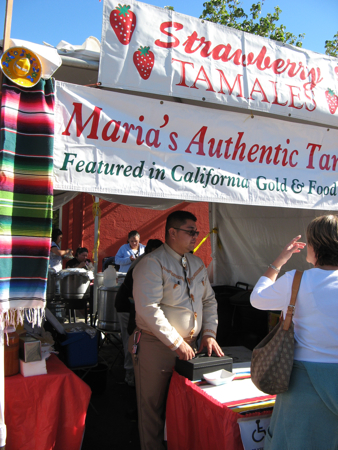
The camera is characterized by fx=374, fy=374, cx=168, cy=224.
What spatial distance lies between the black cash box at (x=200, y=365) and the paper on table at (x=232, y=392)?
0.11 metres

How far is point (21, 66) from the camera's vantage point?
2303 mm

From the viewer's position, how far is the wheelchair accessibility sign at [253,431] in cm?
205

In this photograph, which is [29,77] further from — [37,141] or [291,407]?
[291,407]

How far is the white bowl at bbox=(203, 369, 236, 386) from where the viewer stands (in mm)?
2490

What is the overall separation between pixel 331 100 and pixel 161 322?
2.57 meters

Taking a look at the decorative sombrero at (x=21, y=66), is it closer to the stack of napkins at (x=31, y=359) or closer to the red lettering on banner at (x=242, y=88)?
the red lettering on banner at (x=242, y=88)

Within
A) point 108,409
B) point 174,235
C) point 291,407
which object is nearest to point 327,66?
point 174,235

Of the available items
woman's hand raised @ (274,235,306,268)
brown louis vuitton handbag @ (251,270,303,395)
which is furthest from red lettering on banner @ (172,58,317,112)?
brown louis vuitton handbag @ (251,270,303,395)

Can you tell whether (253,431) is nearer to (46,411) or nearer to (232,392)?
(232,392)

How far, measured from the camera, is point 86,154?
2549 mm

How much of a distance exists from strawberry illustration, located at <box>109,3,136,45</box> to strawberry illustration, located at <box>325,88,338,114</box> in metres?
1.91

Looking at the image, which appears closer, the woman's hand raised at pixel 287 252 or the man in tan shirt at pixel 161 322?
the woman's hand raised at pixel 287 252

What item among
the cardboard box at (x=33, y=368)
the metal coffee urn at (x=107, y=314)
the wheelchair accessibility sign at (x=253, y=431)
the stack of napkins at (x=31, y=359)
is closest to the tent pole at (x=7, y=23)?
the stack of napkins at (x=31, y=359)

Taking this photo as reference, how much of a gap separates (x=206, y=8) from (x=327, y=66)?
42.4ft
